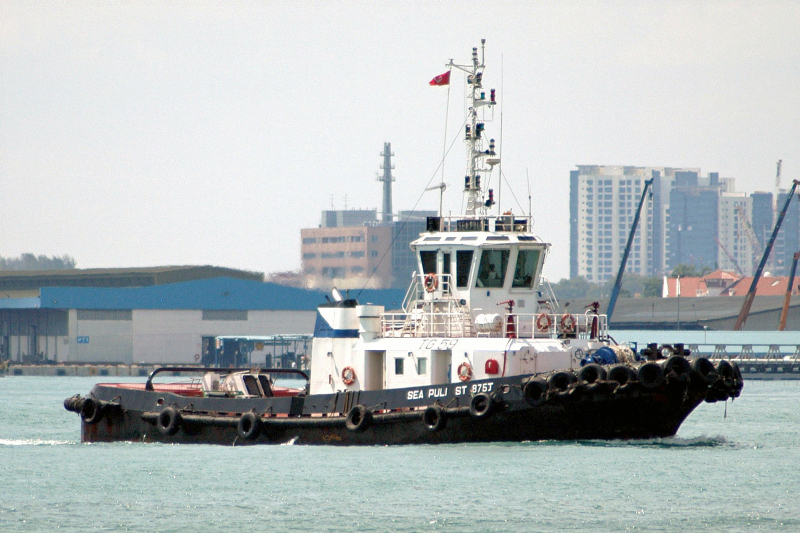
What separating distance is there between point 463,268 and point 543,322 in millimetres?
1984

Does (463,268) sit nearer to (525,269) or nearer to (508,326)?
(525,269)

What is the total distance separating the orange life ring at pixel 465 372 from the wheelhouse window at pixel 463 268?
2.02 meters

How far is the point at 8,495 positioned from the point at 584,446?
32.3ft

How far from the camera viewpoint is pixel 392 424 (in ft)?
76.0

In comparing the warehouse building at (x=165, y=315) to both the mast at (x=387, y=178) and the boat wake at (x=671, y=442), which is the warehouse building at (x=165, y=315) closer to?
the mast at (x=387, y=178)

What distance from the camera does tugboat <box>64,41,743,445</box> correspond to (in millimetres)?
22391

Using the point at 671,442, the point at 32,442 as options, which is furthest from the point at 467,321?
the point at 32,442

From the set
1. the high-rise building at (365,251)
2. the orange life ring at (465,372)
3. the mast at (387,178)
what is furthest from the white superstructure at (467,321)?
the mast at (387,178)

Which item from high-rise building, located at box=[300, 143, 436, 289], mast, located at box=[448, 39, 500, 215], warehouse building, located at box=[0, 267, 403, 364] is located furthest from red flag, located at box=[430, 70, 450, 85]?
warehouse building, located at box=[0, 267, 403, 364]

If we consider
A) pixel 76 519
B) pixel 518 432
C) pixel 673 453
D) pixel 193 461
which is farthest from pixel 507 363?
pixel 76 519

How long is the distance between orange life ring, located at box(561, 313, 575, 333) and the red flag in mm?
6043

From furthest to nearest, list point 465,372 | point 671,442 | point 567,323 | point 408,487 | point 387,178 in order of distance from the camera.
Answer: point 387,178, point 671,442, point 567,323, point 465,372, point 408,487

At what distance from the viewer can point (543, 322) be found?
2362 cm

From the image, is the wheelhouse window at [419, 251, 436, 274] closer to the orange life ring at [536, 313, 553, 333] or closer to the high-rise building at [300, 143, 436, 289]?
the orange life ring at [536, 313, 553, 333]
